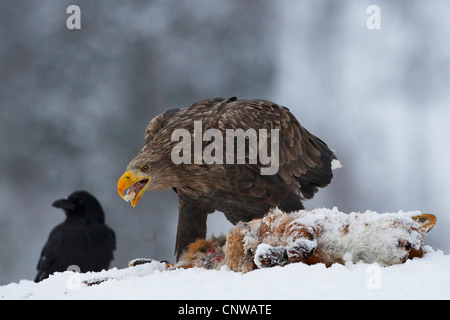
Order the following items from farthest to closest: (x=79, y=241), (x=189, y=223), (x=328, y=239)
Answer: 1. (x=79, y=241)
2. (x=189, y=223)
3. (x=328, y=239)

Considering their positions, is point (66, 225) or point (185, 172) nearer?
point (185, 172)

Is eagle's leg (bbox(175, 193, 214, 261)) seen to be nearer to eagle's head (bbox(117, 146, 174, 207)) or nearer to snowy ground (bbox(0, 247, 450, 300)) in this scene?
eagle's head (bbox(117, 146, 174, 207))

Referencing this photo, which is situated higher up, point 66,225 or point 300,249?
point 66,225

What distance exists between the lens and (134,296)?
2.24 m

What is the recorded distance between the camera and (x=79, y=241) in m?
6.95

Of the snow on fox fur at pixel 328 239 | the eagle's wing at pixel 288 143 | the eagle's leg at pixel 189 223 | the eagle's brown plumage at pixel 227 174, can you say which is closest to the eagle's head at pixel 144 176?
the eagle's brown plumage at pixel 227 174

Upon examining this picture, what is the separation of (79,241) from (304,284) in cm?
522

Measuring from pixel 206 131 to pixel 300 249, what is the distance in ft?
6.72

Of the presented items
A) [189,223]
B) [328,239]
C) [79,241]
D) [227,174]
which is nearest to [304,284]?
[328,239]

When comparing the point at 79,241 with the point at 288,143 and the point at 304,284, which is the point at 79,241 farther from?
the point at 304,284
